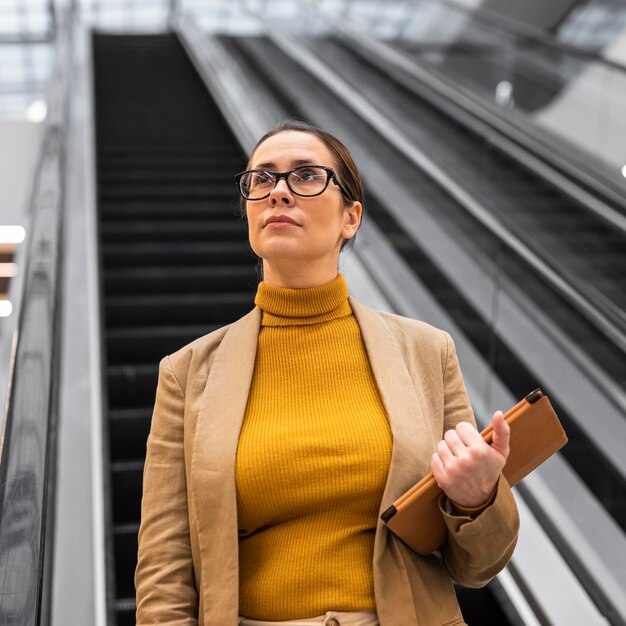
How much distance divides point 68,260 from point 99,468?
2.08m

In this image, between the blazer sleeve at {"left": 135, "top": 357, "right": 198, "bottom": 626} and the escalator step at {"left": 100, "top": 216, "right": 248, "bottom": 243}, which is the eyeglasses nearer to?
the blazer sleeve at {"left": 135, "top": 357, "right": 198, "bottom": 626}

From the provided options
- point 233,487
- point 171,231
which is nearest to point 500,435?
point 233,487

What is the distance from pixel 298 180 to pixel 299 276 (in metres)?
0.18

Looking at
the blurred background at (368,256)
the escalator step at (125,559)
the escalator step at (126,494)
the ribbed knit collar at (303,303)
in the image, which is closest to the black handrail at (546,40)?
the blurred background at (368,256)

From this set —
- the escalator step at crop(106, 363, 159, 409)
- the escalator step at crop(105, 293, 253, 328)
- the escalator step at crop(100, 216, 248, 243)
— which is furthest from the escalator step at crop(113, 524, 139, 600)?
the escalator step at crop(100, 216, 248, 243)

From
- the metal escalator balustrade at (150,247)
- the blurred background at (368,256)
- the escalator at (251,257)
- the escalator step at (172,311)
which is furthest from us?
the escalator step at (172,311)

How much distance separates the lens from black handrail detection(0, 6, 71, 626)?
2.12 m

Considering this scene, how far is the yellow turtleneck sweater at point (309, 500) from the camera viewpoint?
1648 mm

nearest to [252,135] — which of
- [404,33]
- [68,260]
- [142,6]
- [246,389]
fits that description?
[404,33]

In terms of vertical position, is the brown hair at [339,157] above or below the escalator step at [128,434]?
above

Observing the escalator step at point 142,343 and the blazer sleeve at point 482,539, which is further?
the escalator step at point 142,343

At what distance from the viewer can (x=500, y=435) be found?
60.9 inches

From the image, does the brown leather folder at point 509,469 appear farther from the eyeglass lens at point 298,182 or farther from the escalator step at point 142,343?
the escalator step at point 142,343

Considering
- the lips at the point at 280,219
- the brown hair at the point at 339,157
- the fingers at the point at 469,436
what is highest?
the brown hair at the point at 339,157
